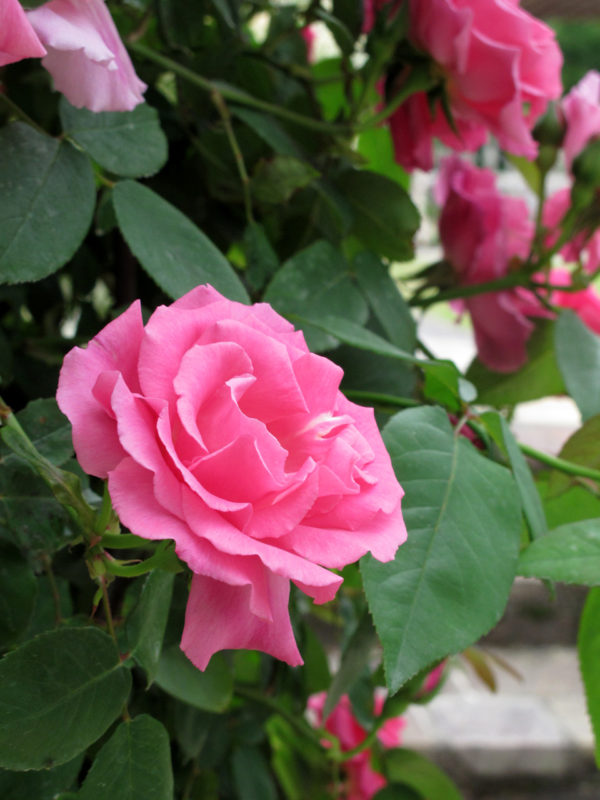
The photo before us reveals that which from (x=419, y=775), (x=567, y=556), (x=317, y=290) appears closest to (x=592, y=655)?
(x=567, y=556)

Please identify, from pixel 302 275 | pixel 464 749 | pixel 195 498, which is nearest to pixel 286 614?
pixel 195 498

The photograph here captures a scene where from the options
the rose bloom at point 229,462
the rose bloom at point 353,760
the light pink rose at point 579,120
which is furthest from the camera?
the rose bloom at point 353,760

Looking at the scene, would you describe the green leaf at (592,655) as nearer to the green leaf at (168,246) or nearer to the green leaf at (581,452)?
the green leaf at (581,452)

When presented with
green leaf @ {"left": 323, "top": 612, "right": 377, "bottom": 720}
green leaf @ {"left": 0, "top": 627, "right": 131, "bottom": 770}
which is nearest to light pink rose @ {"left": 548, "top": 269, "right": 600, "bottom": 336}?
green leaf @ {"left": 323, "top": 612, "right": 377, "bottom": 720}

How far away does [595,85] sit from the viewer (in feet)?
1.25

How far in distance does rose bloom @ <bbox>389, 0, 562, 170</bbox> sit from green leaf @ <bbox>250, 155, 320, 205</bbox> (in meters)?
0.07

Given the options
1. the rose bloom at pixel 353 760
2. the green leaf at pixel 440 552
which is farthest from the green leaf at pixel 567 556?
the rose bloom at pixel 353 760

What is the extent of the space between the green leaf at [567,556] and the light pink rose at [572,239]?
206 millimetres

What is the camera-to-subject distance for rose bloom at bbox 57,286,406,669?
136 millimetres

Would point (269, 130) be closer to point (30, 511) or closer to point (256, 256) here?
point (256, 256)

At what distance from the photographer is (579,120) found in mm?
366

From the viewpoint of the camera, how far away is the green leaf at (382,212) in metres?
0.33

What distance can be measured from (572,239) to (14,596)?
12.1 inches

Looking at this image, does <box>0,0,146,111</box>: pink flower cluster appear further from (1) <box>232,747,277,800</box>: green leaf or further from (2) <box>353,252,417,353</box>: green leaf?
(1) <box>232,747,277,800</box>: green leaf
